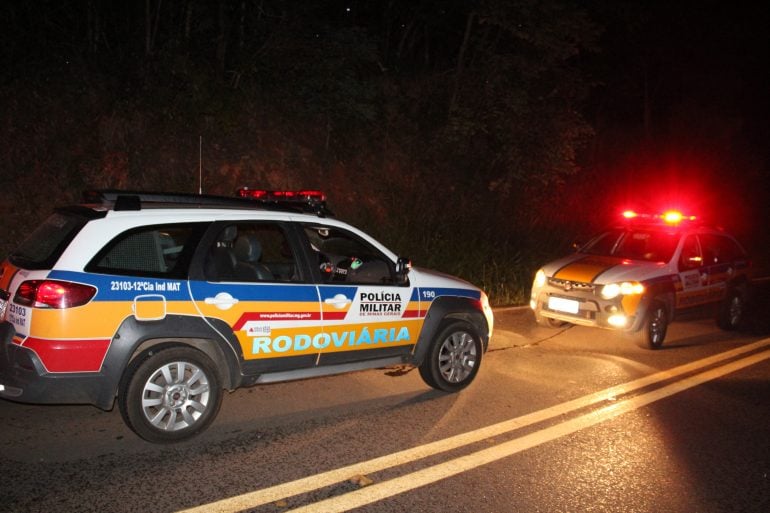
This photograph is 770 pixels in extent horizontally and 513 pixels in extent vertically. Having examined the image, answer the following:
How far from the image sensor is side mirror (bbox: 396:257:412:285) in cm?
565

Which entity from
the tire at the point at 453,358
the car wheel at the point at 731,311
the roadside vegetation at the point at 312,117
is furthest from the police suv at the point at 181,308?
the roadside vegetation at the point at 312,117

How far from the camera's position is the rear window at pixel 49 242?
4.19 meters

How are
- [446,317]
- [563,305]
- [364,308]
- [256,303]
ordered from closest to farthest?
1. [256,303]
2. [364,308]
3. [446,317]
4. [563,305]

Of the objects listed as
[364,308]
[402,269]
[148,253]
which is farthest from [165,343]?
[402,269]

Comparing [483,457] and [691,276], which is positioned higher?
[691,276]

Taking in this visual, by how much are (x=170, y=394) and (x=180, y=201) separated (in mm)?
1447

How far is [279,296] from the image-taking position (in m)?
4.89

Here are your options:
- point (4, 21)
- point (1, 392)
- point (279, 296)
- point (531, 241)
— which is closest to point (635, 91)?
point (531, 241)

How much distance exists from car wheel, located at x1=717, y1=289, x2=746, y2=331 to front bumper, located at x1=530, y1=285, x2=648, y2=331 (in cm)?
243

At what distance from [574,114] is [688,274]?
7.45 meters

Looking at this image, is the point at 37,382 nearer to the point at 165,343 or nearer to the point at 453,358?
the point at 165,343

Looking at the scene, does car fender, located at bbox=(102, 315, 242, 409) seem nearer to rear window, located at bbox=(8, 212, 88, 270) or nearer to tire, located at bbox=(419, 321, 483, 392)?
rear window, located at bbox=(8, 212, 88, 270)

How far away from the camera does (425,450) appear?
462 centimetres

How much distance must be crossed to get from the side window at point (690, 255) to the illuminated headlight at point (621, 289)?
1.10 metres
